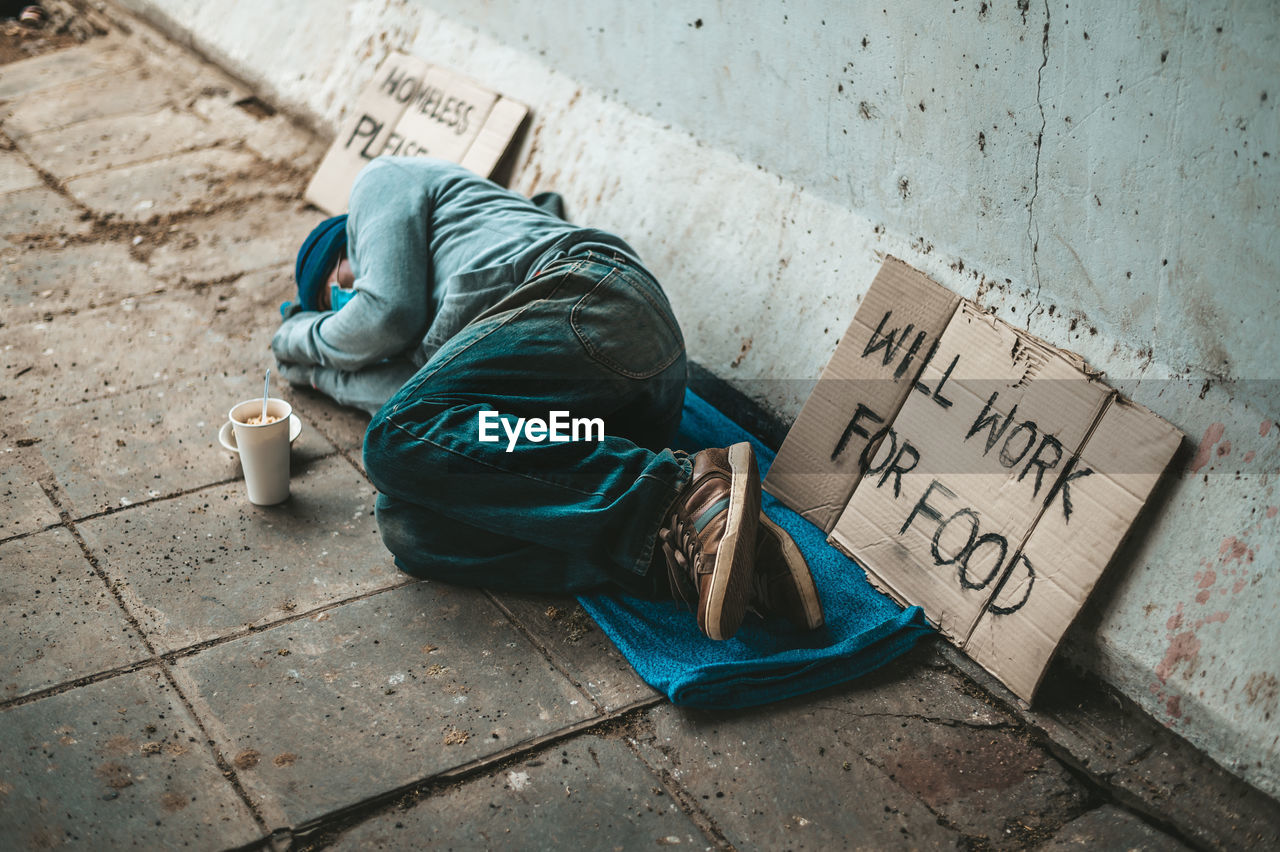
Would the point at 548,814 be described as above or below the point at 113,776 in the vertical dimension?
above

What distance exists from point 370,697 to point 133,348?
1.78 meters

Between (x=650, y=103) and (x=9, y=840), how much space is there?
8.65 feet

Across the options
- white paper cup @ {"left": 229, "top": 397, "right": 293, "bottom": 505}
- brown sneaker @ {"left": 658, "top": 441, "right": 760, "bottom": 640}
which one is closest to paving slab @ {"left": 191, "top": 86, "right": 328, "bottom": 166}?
white paper cup @ {"left": 229, "top": 397, "right": 293, "bottom": 505}

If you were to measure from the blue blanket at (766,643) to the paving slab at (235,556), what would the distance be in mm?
594

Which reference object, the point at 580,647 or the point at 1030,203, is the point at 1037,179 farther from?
the point at 580,647

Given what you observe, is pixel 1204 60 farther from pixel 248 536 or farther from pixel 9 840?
pixel 9 840

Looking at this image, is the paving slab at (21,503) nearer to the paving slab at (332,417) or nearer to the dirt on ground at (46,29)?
the paving slab at (332,417)

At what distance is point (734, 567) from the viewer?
7.04ft

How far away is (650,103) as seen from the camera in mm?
3430

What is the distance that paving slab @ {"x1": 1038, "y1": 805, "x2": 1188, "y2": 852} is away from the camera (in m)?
1.94

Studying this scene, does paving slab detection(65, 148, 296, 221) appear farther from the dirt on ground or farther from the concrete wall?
the dirt on ground

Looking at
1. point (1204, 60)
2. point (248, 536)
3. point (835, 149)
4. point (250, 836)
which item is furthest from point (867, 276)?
point (250, 836)

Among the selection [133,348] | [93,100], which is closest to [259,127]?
[93,100]

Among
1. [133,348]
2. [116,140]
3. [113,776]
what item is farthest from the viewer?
[116,140]
